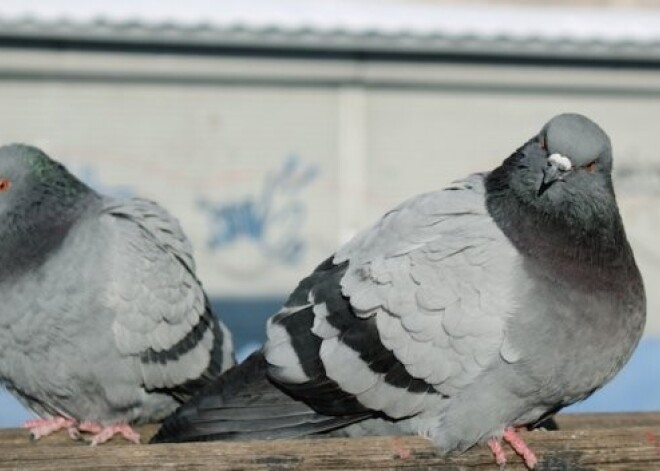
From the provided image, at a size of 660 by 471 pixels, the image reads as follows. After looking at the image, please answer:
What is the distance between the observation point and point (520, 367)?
371 centimetres

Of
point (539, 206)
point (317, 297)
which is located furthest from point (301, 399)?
point (539, 206)

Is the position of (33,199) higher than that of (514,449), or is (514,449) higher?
(33,199)

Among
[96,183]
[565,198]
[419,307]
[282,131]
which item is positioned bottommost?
[96,183]

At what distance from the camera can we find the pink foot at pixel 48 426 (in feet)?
15.4

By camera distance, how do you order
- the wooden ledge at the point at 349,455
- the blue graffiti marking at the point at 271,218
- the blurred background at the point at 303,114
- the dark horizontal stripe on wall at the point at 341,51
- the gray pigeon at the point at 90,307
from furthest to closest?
the blue graffiti marking at the point at 271,218, the blurred background at the point at 303,114, the dark horizontal stripe on wall at the point at 341,51, the gray pigeon at the point at 90,307, the wooden ledge at the point at 349,455

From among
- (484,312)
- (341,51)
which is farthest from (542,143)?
(341,51)

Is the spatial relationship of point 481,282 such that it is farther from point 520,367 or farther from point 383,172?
point 383,172

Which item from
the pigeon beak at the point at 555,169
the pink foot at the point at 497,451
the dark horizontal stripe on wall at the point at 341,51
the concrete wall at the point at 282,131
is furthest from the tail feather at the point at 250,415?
the concrete wall at the point at 282,131

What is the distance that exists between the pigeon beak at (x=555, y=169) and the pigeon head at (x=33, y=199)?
1951mm

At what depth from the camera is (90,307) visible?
4.66 metres

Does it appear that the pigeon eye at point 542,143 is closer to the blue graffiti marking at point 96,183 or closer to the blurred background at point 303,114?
the blurred background at point 303,114

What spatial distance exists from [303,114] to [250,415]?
6.99 meters

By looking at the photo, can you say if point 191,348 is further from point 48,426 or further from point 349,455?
point 349,455

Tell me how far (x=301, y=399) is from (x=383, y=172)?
7106 millimetres
